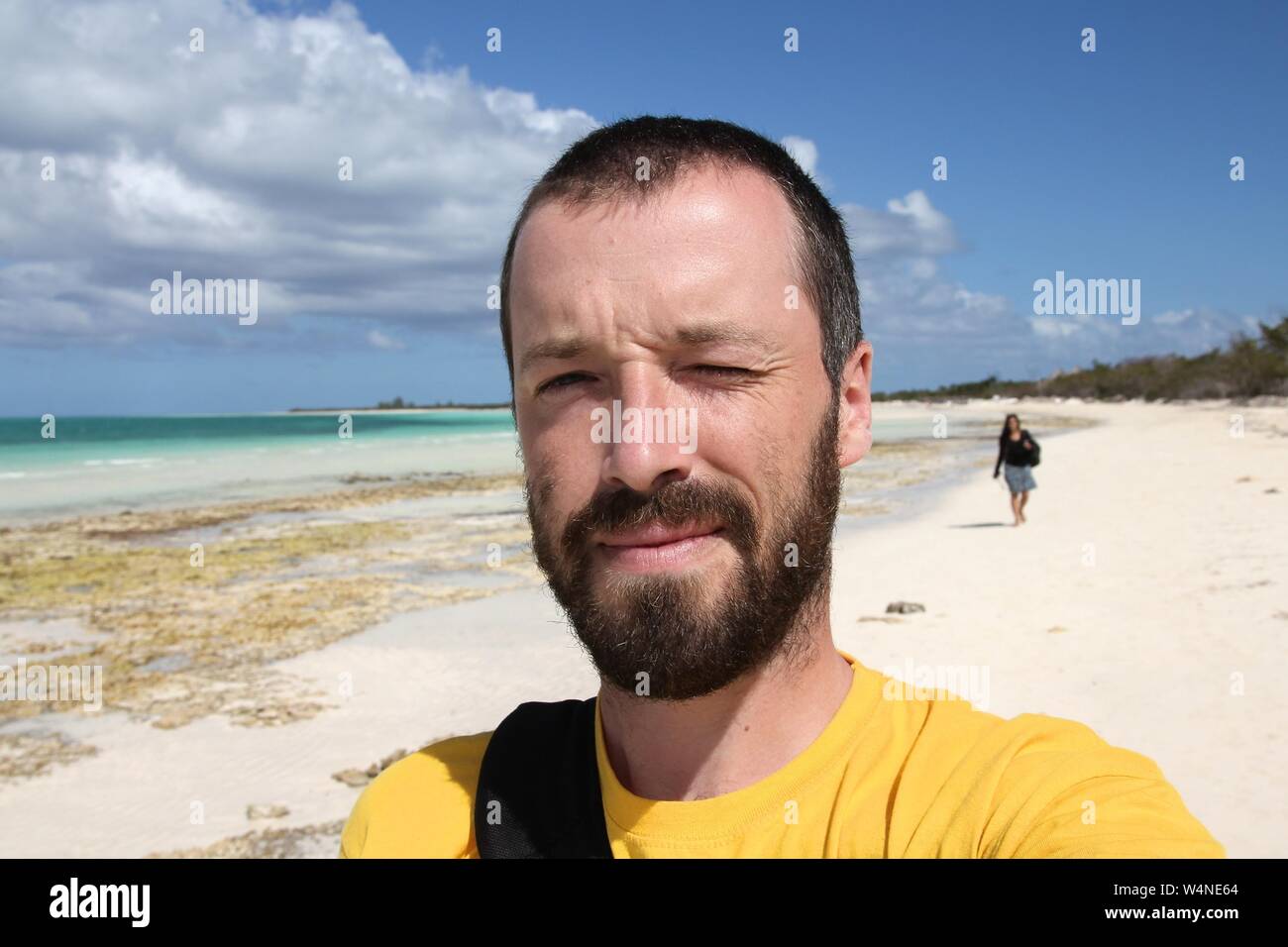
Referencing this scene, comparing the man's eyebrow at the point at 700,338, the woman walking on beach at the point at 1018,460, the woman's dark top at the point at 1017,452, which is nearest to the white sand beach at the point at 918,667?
the woman walking on beach at the point at 1018,460

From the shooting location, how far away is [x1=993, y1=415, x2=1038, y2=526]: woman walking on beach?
15.6 m

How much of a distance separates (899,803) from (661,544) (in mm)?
686

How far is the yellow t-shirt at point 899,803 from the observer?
5.26ft

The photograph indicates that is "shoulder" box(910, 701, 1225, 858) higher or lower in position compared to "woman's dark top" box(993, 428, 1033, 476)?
lower

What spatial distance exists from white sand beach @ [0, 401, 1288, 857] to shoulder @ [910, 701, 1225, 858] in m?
4.06

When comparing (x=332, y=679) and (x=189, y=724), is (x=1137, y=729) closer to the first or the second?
(x=332, y=679)

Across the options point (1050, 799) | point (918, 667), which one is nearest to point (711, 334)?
point (1050, 799)

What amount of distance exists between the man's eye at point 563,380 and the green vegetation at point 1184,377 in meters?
50.9

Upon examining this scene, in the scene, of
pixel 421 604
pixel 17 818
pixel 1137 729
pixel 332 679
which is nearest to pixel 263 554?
pixel 421 604

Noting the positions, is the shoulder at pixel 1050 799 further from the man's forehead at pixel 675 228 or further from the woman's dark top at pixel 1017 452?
the woman's dark top at pixel 1017 452

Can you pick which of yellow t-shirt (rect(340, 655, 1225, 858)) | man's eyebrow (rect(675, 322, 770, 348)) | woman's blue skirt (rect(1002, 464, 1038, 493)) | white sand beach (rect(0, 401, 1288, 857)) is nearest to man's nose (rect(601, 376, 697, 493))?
man's eyebrow (rect(675, 322, 770, 348))

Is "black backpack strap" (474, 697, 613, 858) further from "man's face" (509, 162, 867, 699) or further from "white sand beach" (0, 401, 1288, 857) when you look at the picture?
"white sand beach" (0, 401, 1288, 857)

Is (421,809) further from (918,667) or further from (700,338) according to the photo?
(918,667)
